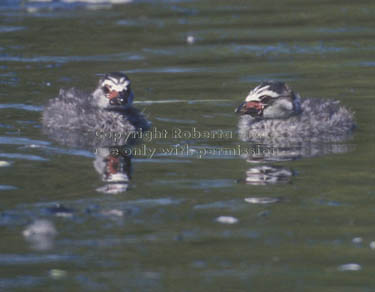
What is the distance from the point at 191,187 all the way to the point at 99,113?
378 centimetres

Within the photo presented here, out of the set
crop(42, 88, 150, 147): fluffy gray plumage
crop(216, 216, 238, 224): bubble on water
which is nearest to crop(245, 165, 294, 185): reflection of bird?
crop(216, 216, 238, 224): bubble on water

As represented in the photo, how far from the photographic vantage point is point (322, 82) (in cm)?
1559

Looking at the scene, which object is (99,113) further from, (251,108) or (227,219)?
(227,219)

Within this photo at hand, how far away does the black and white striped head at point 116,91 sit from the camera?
511 inches

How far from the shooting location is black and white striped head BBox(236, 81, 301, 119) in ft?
41.9

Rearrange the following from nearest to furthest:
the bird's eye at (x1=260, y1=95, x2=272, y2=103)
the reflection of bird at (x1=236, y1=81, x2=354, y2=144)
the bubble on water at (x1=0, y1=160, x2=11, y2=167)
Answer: the bubble on water at (x1=0, y1=160, x2=11, y2=167) → the reflection of bird at (x1=236, y1=81, x2=354, y2=144) → the bird's eye at (x1=260, y1=95, x2=272, y2=103)

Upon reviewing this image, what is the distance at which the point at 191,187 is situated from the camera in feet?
31.0

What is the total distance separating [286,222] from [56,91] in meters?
8.13

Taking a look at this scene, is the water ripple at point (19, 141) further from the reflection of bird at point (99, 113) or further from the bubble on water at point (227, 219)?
the bubble on water at point (227, 219)

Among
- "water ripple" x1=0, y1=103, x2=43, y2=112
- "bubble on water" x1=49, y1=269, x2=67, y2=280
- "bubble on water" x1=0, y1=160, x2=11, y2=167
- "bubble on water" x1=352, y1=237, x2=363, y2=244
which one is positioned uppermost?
"water ripple" x1=0, y1=103, x2=43, y2=112

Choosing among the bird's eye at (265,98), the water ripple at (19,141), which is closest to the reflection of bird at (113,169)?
the water ripple at (19,141)

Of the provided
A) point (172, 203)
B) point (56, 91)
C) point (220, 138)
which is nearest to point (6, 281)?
point (172, 203)

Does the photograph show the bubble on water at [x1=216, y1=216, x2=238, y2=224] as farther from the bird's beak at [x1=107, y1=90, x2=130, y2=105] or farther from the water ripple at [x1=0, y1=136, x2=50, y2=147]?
the bird's beak at [x1=107, y1=90, x2=130, y2=105]

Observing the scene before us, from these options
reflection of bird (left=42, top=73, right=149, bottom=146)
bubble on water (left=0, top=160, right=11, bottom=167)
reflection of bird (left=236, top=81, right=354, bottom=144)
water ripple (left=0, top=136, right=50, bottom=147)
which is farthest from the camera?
reflection of bird (left=42, top=73, right=149, bottom=146)
